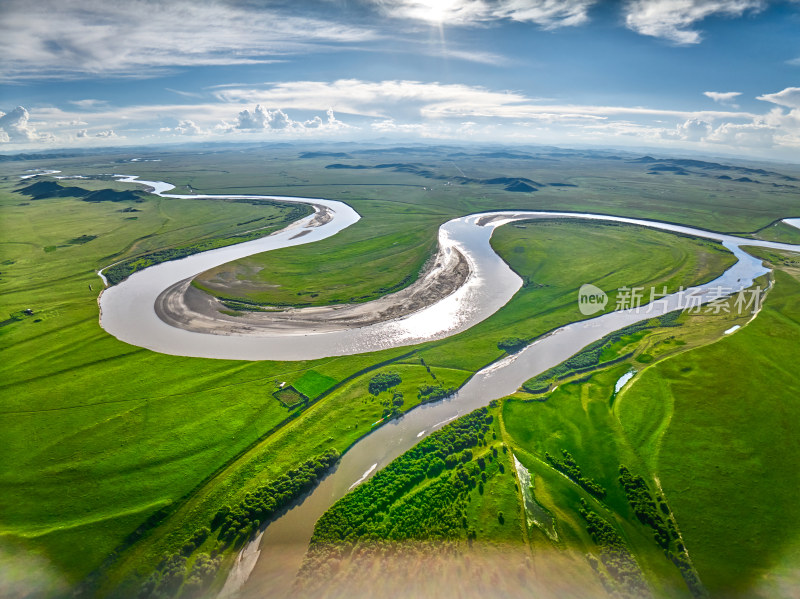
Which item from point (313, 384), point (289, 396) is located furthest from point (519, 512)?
point (289, 396)

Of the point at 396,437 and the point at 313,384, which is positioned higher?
the point at 396,437

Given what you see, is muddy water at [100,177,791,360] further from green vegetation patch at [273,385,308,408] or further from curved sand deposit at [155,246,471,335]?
green vegetation patch at [273,385,308,408]

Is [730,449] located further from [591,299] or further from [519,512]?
[591,299]

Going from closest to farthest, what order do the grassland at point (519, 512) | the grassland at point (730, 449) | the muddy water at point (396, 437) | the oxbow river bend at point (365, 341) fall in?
the grassland at point (519, 512) < the muddy water at point (396, 437) < the grassland at point (730, 449) < the oxbow river bend at point (365, 341)

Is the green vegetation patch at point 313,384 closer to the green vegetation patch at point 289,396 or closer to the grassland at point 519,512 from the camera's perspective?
the green vegetation patch at point 289,396

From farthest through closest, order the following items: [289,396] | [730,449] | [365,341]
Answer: [365,341], [289,396], [730,449]

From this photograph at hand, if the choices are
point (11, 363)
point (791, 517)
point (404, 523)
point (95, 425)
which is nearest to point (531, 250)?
point (791, 517)

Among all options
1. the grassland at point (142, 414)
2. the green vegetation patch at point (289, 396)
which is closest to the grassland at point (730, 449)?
the grassland at point (142, 414)

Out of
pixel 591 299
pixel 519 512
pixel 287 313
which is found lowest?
pixel 287 313

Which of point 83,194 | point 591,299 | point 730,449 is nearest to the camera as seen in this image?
point 730,449
